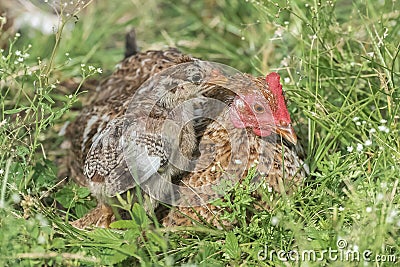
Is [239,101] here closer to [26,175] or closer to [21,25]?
[26,175]

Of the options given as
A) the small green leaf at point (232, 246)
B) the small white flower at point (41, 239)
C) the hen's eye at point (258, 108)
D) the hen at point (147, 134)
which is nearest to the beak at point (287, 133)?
the hen's eye at point (258, 108)

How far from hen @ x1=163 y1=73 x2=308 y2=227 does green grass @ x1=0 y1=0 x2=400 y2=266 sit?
0.10 m

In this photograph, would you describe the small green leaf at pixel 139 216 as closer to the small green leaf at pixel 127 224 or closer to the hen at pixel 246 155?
the small green leaf at pixel 127 224

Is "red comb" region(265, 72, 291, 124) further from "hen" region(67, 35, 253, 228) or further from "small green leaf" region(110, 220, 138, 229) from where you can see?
"small green leaf" region(110, 220, 138, 229)

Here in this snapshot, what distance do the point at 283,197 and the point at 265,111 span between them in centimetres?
49

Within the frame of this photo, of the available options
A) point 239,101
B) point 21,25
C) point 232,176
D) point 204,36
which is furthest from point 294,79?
point 21,25

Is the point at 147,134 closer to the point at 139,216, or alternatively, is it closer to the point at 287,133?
the point at 139,216

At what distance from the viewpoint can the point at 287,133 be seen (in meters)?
2.95

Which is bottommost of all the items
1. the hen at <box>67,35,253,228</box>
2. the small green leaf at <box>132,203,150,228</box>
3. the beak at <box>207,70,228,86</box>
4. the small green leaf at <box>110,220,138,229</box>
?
the small green leaf at <box>110,220,138,229</box>

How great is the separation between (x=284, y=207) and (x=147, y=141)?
665mm

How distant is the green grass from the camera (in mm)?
2549

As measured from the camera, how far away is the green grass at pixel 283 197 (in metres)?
2.55

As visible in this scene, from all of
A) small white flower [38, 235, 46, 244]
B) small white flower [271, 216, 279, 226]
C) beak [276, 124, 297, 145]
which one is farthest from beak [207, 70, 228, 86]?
small white flower [38, 235, 46, 244]

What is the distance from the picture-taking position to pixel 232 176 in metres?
2.86
